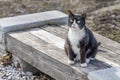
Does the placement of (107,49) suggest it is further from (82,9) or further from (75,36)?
(82,9)

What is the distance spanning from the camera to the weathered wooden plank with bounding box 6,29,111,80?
4422 mm

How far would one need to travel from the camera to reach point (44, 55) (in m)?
4.86

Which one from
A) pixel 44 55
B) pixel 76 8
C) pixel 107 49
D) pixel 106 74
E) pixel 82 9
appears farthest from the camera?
pixel 76 8

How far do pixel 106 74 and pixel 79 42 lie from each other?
434mm

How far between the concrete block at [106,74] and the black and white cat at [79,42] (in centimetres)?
25

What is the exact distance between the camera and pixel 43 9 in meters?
8.58

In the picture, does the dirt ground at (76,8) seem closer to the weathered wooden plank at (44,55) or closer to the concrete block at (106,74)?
the weathered wooden plank at (44,55)

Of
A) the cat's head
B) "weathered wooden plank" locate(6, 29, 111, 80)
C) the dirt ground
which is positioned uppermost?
the cat's head

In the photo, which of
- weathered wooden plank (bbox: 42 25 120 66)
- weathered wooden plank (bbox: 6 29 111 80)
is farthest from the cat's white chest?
weathered wooden plank (bbox: 42 25 120 66)

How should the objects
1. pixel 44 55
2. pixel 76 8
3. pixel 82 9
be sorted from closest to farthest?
pixel 44 55, pixel 82 9, pixel 76 8

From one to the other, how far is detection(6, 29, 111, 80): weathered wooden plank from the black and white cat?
0.09 m

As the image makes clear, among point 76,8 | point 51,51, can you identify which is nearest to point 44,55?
point 51,51

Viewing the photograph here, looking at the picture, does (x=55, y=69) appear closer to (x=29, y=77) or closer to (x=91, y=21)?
(x=29, y=77)

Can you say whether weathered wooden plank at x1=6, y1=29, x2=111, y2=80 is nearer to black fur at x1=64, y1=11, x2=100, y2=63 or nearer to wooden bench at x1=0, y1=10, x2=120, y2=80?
wooden bench at x1=0, y1=10, x2=120, y2=80
